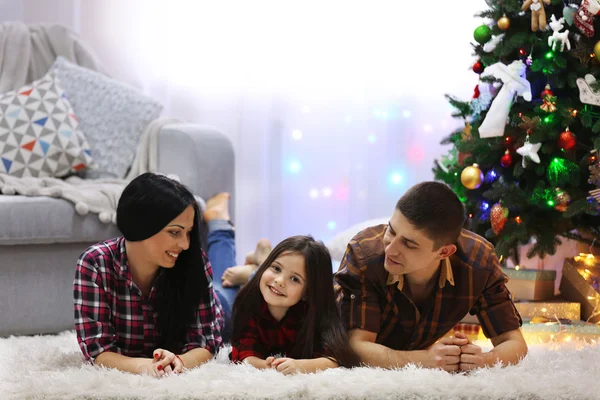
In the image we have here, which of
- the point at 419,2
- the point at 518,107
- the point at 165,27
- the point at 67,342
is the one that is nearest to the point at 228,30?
the point at 165,27

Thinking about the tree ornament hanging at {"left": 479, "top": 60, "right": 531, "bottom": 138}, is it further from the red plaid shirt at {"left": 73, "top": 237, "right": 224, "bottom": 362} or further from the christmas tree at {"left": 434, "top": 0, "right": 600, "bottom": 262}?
the red plaid shirt at {"left": 73, "top": 237, "right": 224, "bottom": 362}

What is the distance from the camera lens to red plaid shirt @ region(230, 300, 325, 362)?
1.77 metres

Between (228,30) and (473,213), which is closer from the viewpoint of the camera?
(473,213)

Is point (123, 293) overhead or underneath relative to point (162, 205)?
underneath

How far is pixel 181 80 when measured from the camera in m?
3.40

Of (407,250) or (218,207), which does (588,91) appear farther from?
(218,207)

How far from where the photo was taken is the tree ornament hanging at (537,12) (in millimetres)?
2271

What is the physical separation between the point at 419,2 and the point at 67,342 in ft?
6.93

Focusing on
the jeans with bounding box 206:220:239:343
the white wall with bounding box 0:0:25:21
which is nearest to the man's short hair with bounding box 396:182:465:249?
the jeans with bounding box 206:220:239:343

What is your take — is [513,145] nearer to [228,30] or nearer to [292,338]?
[292,338]

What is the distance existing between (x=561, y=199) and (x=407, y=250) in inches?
32.1

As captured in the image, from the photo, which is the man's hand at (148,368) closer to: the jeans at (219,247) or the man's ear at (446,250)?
the man's ear at (446,250)

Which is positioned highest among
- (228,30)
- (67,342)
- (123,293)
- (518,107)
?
(228,30)

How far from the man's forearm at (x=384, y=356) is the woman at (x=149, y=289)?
0.36 meters
